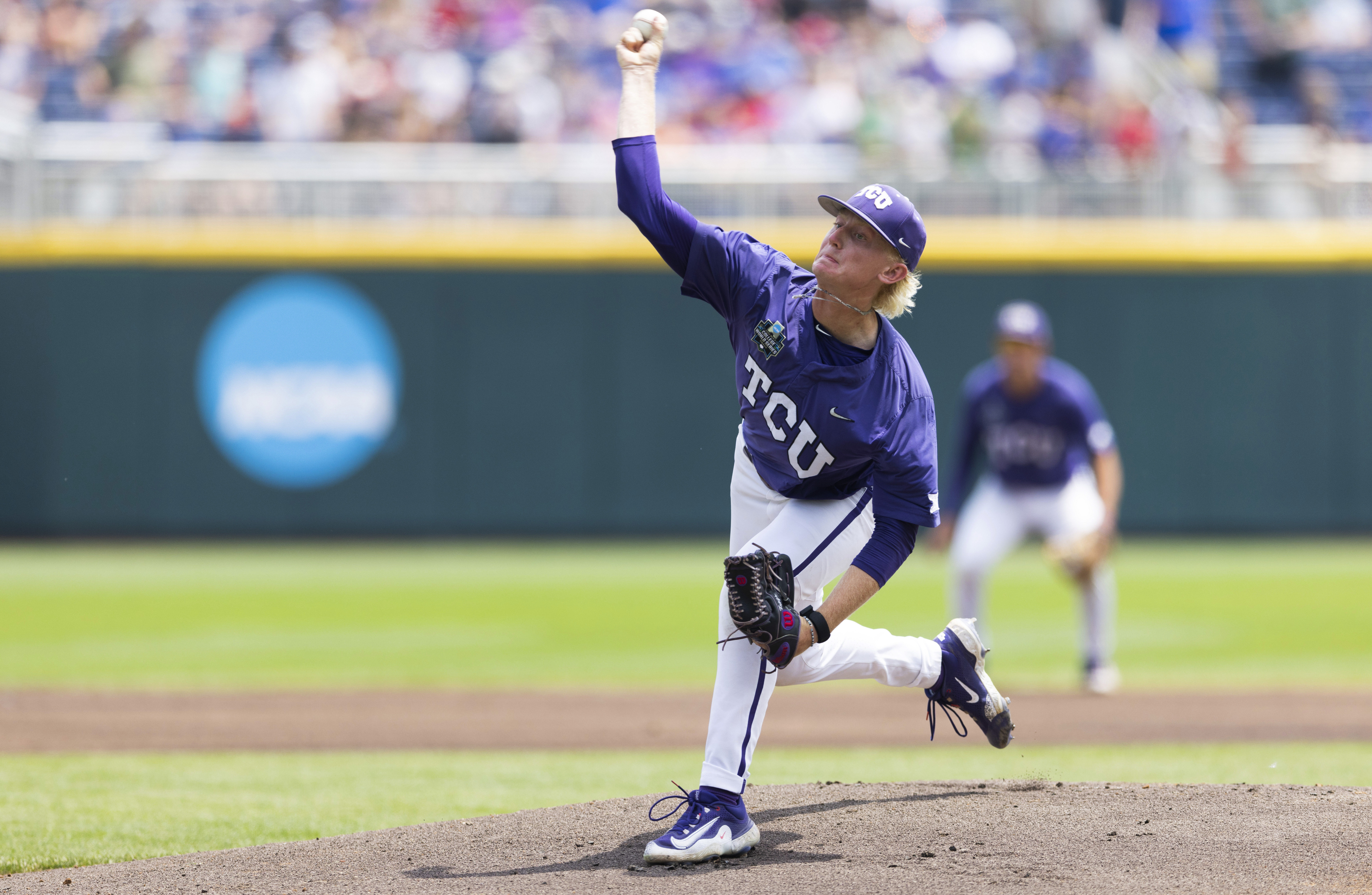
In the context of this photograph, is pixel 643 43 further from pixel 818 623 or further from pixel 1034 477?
pixel 1034 477

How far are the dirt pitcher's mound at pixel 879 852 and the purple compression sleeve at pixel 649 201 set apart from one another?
5.76 ft

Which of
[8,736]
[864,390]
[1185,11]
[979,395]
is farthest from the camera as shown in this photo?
[1185,11]

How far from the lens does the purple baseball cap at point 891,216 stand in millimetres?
4520

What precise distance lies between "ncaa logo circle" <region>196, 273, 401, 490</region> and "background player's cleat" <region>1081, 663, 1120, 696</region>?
31.3ft

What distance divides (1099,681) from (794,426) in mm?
4821

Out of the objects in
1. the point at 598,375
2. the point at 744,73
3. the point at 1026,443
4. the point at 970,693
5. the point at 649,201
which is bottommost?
the point at 970,693

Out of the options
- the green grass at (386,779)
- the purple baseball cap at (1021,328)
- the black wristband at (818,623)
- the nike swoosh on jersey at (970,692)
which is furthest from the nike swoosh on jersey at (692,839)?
the purple baseball cap at (1021,328)

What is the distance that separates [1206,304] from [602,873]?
14.0 metres

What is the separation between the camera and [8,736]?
7242 millimetres

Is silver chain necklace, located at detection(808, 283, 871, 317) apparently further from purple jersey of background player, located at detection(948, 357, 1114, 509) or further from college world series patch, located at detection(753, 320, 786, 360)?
purple jersey of background player, located at detection(948, 357, 1114, 509)

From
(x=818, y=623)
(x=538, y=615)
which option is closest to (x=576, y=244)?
(x=538, y=615)

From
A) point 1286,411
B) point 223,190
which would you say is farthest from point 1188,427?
point 223,190

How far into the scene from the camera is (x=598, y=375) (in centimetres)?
1675

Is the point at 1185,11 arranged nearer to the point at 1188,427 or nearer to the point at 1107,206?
the point at 1107,206
